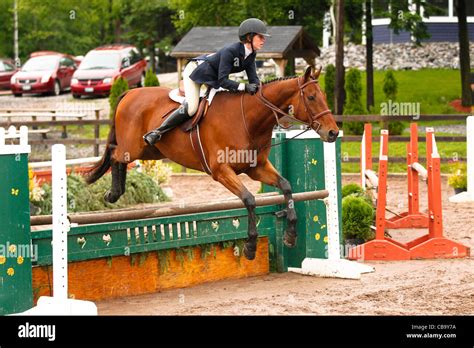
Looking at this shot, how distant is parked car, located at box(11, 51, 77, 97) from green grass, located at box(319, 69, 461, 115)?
981 centimetres

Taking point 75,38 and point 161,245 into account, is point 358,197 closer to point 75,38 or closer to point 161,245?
point 161,245

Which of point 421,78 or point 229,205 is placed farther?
point 421,78

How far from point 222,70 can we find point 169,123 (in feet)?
2.18

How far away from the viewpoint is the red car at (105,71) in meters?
30.4

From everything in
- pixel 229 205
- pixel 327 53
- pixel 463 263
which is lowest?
pixel 463 263

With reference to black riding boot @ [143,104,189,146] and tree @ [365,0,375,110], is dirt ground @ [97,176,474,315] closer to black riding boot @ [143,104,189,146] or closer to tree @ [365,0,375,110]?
black riding boot @ [143,104,189,146]

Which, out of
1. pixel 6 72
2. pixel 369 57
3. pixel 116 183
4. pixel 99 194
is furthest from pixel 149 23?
pixel 116 183

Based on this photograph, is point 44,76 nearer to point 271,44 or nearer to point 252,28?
point 271,44

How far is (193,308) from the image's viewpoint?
762cm

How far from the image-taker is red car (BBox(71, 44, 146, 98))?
1196 inches

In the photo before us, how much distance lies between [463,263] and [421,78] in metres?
23.9

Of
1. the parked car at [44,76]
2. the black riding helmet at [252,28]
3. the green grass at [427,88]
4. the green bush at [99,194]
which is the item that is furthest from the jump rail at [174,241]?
the parked car at [44,76]

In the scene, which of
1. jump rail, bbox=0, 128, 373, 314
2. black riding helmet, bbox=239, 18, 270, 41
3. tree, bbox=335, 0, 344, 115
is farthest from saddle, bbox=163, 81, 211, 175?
tree, bbox=335, 0, 344, 115
